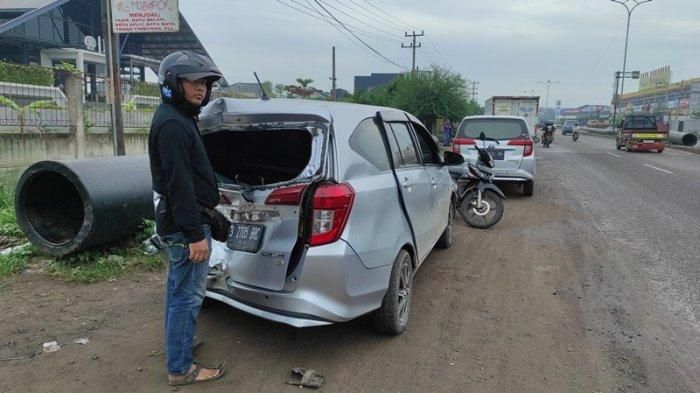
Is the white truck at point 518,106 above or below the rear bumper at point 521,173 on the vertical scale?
above

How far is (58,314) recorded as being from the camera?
4340 mm

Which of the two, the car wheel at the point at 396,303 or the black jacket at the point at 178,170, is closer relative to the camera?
the black jacket at the point at 178,170

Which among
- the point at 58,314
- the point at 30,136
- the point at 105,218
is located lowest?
the point at 58,314

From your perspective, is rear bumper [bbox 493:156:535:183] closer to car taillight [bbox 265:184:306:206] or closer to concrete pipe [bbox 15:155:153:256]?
concrete pipe [bbox 15:155:153:256]

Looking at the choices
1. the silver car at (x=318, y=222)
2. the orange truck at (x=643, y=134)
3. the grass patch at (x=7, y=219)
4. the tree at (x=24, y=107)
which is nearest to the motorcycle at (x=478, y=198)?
the silver car at (x=318, y=222)

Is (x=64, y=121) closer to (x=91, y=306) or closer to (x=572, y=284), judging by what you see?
(x=91, y=306)

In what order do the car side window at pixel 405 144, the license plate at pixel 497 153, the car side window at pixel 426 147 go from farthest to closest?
the license plate at pixel 497 153 → the car side window at pixel 426 147 → the car side window at pixel 405 144

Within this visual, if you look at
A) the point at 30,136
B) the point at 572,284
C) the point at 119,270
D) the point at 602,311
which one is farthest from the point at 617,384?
the point at 30,136

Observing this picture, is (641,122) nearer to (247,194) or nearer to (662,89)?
(247,194)

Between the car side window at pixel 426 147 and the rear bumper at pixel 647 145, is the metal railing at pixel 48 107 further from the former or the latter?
the rear bumper at pixel 647 145

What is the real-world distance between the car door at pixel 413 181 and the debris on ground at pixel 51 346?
273 centimetres

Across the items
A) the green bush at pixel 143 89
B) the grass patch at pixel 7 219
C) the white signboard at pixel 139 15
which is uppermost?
the white signboard at pixel 139 15

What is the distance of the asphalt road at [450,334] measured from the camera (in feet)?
11.0

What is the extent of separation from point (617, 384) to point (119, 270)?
4.50 meters
